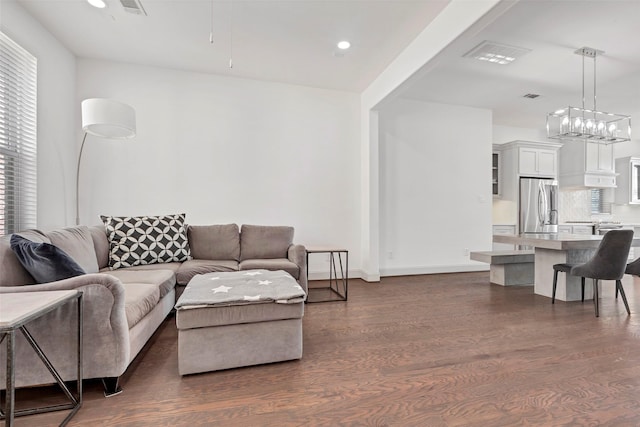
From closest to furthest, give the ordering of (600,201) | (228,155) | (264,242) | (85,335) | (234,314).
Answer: (85,335) → (234,314) → (264,242) → (228,155) → (600,201)

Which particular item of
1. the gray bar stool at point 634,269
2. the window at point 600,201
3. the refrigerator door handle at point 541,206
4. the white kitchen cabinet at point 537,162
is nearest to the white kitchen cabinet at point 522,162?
the white kitchen cabinet at point 537,162

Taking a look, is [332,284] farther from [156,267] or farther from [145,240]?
[145,240]

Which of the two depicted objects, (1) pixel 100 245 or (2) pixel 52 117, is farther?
(2) pixel 52 117

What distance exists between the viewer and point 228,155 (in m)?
4.17

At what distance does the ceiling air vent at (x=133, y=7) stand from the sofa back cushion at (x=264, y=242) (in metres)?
2.35

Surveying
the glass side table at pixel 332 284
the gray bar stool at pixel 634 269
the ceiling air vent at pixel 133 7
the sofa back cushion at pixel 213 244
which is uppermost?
the ceiling air vent at pixel 133 7

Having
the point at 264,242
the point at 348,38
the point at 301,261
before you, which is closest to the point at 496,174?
the point at 348,38

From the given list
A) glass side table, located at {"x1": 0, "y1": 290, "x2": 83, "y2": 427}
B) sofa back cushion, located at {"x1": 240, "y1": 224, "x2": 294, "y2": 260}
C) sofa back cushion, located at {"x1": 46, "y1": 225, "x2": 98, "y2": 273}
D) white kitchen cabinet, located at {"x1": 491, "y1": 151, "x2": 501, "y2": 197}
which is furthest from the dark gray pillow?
white kitchen cabinet, located at {"x1": 491, "y1": 151, "x2": 501, "y2": 197}

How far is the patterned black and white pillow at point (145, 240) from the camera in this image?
3.01 m

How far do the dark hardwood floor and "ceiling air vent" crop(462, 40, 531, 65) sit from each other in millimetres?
2800

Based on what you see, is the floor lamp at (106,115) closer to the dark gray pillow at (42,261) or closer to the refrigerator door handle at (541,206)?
the dark gray pillow at (42,261)

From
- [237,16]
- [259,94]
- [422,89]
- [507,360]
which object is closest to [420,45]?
[422,89]

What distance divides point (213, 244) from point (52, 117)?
2147 mm

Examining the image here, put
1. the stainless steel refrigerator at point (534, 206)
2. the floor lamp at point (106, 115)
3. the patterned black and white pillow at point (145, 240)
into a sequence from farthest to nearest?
1. the stainless steel refrigerator at point (534, 206)
2. the patterned black and white pillow at point (145, 240)
3. the floor lamp at point (106, 115)
